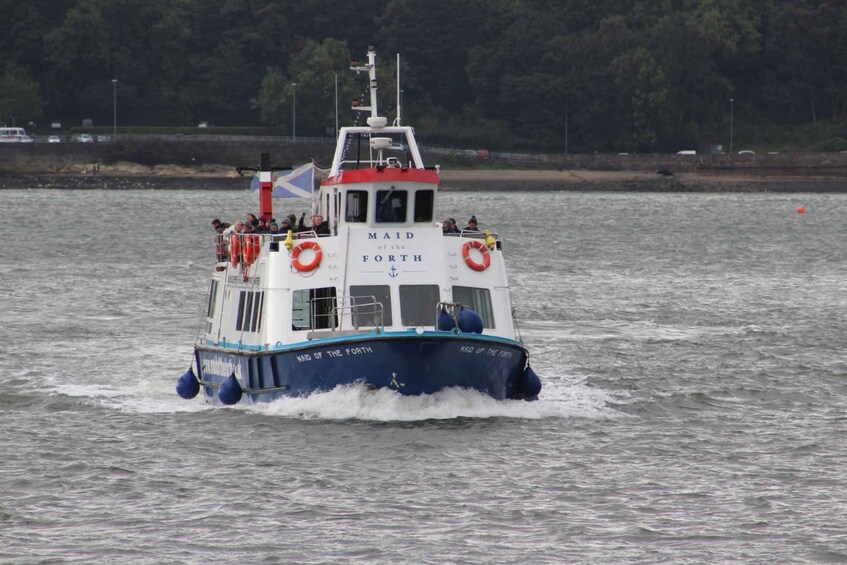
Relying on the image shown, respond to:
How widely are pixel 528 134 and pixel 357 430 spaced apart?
160 meters

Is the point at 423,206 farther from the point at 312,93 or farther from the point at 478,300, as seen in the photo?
the point at 312,93

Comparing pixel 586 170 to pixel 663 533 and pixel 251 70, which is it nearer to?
pixel 251 70

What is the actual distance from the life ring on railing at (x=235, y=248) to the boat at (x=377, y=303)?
56 centimetres

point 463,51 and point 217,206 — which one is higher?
point 463,51

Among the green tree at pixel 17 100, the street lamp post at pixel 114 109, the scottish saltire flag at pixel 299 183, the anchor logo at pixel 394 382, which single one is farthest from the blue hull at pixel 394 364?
the green tree at pixel 17 100

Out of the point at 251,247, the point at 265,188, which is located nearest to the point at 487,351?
the point at 251,247

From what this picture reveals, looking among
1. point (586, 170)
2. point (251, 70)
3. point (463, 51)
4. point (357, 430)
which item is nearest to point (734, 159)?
point (586, 170)

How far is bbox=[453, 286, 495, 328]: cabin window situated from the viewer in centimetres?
3184

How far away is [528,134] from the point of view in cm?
18800

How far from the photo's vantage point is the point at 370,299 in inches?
1227

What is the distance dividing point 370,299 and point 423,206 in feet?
8.01

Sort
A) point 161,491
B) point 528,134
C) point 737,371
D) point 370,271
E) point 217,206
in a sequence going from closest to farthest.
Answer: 1. point 161,491
2. point 370,271
3. point 737,371
4. point 217,206
5. point 528,134

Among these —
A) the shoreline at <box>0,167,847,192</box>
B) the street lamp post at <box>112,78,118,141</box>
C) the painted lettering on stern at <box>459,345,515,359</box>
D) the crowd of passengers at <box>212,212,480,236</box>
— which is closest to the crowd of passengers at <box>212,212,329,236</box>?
the crowd of passengers at <box>212,212,480,236</box>


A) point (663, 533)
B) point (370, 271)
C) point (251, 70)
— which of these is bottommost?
point (663, 533)
